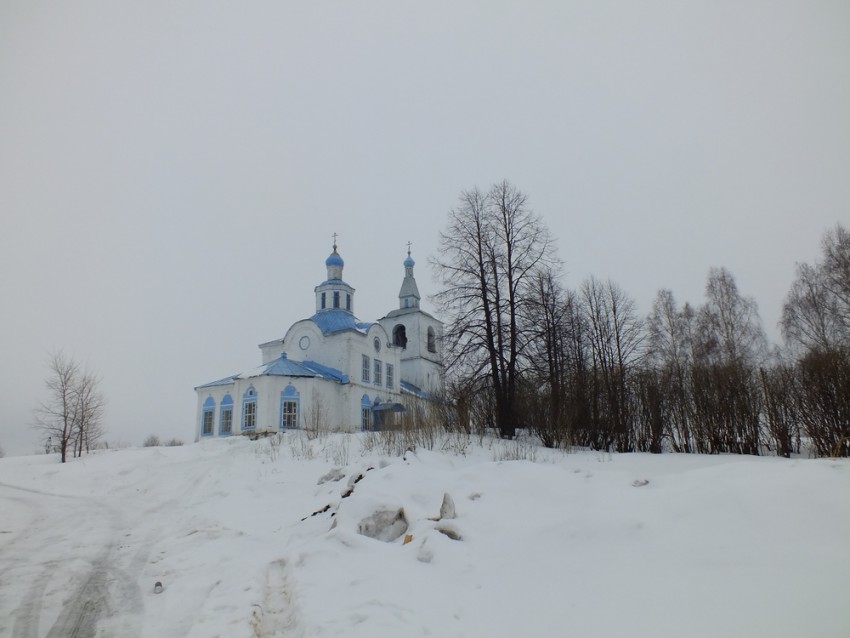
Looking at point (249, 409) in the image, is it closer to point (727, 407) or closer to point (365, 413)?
point (365, 413)

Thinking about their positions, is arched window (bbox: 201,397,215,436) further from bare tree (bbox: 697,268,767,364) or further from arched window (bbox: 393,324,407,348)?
bare tree (bbox: 697,268,767,364)

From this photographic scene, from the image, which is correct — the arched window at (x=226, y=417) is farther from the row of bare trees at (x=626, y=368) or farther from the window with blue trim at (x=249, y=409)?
the row of bare trees at (x=626, y=368)

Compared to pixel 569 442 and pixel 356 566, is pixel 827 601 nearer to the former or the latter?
pixel 356 566

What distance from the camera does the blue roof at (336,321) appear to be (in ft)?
114

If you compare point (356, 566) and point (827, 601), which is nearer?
point (827, 601)

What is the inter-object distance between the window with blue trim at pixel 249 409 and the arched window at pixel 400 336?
1557cm

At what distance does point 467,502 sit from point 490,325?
9.73 m

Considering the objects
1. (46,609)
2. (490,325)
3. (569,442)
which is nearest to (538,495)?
(46,609)

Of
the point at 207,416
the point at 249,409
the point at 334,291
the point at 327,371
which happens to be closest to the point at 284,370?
the point at 249,409

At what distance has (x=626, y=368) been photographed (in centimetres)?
1648

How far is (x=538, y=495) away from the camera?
683 cm

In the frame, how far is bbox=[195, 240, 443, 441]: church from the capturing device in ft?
93.5

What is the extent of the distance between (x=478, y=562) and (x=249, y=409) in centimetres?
2562

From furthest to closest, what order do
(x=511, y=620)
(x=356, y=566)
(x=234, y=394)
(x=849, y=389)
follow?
(x=234, y=394)
(x=849, y=389)
(x=356, y=566)
(x=511, y=620)
